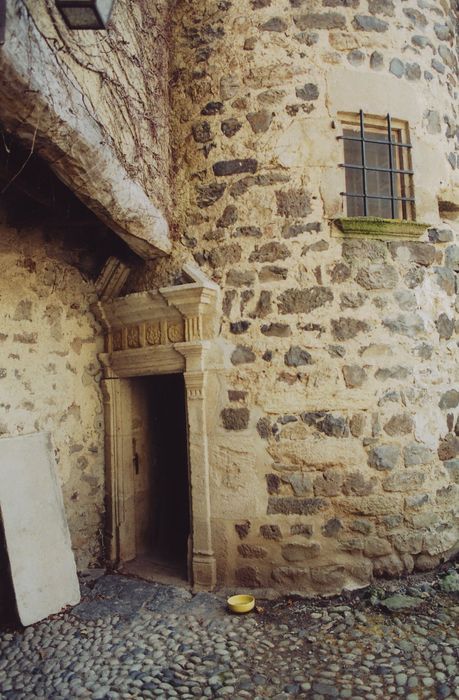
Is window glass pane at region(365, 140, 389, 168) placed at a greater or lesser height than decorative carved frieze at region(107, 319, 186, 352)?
greater

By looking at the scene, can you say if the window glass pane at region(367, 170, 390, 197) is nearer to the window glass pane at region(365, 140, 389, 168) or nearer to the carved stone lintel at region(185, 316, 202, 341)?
the window glass pane at region(365, 140, 389, 168)

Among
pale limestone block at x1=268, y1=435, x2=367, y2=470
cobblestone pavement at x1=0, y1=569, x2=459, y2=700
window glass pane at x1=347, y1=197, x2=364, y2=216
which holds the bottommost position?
cobblestone pavement at x1=0, y1=569, x2=459, y2=700

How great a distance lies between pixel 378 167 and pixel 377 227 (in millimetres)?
538

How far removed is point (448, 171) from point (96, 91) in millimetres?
2750

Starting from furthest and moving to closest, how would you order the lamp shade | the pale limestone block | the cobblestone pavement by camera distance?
the pale limestone block
the cobblestone pavement
the lamp shade

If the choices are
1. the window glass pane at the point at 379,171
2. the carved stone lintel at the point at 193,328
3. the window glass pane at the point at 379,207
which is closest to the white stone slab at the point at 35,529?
the carved stone lintel at the point at 193,328

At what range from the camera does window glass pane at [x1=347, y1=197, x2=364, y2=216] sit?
4.16 metres

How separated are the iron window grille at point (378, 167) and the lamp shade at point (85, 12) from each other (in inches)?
86.3

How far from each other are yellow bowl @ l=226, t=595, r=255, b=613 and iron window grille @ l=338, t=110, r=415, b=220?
2.74 meters

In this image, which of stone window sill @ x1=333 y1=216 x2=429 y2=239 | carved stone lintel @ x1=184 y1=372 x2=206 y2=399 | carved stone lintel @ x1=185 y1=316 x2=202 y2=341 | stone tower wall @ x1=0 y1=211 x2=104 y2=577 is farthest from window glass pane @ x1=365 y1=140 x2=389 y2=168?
stone tower wall @ x1=0 y1=211 x2=104 y2=577

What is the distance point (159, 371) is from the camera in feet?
13.9

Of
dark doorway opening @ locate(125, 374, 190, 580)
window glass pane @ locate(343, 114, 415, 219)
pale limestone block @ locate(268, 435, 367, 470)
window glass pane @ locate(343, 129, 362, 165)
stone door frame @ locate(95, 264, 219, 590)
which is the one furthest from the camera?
dark doorway opening @ locate(125, 374, 190, 580)

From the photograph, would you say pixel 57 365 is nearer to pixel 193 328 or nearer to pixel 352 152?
pixel 193 328

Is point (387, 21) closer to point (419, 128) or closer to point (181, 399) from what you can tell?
point (419, 128)
